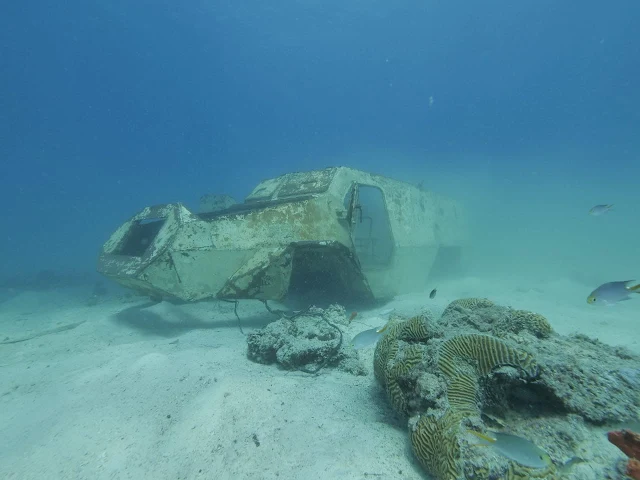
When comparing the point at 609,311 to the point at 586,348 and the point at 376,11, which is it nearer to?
the point at 586,348

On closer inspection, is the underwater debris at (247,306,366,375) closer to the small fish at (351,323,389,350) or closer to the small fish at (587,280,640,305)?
the small fish at (351,323,389,350)

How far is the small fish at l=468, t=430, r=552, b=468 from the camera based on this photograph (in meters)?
1.59

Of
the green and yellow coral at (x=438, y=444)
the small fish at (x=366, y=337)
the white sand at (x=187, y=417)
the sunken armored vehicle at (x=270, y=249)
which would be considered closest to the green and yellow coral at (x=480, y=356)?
the green and yellow coral at (x=438, y=444)

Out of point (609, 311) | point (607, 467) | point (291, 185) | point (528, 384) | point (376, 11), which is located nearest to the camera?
point (607, 467)

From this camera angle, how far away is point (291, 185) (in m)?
7.51

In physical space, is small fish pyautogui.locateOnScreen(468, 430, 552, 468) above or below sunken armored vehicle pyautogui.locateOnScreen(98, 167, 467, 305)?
below

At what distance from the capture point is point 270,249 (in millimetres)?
5277

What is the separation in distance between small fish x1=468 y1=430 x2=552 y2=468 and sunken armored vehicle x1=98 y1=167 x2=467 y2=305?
3.92 m

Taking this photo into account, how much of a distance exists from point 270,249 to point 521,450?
4.25m

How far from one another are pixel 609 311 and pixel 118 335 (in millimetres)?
12179

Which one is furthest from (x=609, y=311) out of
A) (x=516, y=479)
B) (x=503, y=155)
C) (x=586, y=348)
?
(x=503, y=155)

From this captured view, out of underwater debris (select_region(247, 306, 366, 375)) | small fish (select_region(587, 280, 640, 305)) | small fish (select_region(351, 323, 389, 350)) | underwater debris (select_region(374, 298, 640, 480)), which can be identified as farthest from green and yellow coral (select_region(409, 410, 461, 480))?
small fish (select_region(587, 280, 640, 305))

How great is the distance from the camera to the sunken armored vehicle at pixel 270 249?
4.94m

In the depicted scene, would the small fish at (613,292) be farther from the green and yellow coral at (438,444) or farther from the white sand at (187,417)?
the green and yellow coral at (438,444)
